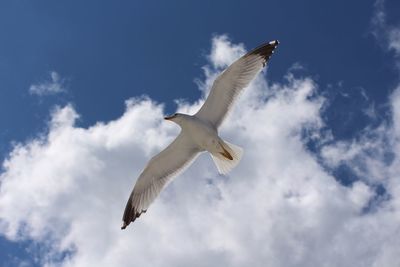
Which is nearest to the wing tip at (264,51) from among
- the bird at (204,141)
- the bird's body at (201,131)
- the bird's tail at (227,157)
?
the bird at (204,141)

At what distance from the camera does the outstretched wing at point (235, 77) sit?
1055 centimetres

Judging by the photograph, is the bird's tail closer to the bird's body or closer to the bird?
the bird

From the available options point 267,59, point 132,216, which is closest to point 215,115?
point 267,59

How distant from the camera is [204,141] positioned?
1062cm

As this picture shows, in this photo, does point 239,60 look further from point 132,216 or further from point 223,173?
point 132,216

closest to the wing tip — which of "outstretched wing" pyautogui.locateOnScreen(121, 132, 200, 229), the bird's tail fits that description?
the bird's tail

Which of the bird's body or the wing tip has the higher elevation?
the wing tip

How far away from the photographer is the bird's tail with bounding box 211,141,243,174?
34.6 ft

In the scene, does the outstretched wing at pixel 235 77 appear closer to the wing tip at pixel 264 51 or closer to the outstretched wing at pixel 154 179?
the wing tip at pixel 264 51

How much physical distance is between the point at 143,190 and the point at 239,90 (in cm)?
243

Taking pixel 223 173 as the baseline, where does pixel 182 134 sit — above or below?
above

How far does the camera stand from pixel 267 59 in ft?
35.0

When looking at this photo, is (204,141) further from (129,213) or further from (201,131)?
(129,213)

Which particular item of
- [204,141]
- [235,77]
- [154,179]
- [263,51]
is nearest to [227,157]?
[204,141]
